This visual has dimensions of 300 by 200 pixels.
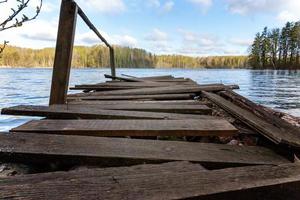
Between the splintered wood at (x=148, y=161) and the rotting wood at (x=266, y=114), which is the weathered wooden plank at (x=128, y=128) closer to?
the splintered wood at (x=148, y=161)

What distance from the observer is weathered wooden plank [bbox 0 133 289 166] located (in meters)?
1.71

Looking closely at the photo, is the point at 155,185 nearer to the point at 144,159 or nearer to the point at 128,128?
the point at 144,159

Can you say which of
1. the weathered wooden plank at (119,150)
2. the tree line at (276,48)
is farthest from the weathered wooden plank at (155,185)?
the tree line at (276,48)

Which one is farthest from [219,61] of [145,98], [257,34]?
[145,98]

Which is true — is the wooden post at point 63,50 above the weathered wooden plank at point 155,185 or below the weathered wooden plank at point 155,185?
above

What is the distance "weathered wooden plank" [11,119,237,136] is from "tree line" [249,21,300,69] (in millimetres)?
96337

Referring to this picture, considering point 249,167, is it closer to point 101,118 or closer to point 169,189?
point 169,189

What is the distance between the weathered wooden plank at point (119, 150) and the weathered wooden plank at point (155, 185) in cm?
21

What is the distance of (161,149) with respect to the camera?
6.25 ft

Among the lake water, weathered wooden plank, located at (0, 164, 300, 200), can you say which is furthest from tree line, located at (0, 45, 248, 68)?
weathered wooden plank, located at (0, 164, 300, 200)

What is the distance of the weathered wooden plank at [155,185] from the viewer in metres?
1.24

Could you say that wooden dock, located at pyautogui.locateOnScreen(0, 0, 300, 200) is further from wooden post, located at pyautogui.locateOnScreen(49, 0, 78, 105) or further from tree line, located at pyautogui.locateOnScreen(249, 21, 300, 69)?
tree line, located at pyautogui.locateOnScreen(249, 21, 300, 69)

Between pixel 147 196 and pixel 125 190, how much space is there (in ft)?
Answer: 0.31

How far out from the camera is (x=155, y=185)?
1.33 m
